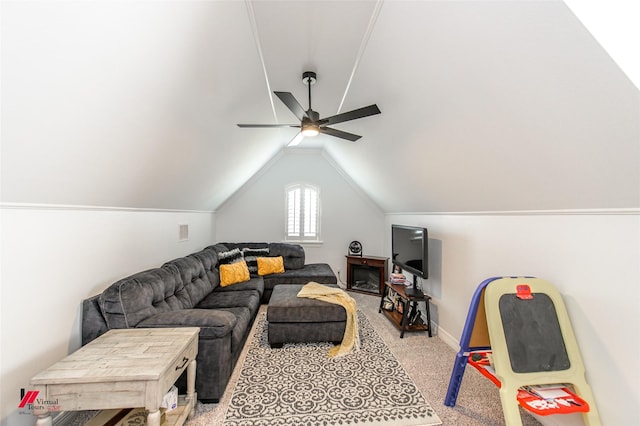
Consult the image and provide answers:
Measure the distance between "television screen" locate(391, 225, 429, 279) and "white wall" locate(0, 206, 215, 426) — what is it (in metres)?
3.29

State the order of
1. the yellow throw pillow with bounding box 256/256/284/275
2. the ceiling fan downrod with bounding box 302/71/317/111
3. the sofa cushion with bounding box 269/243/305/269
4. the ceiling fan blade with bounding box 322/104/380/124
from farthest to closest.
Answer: the sofa cushion with bounding box 269/243/305/269, the yellow throw pillow with bounding box 256/256/284/275, the ceiling fan downrod with bounding box 302/71/317/111, the ceiling fan blade with bounding box 322/104/380/124

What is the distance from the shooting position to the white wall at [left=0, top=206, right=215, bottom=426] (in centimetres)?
151

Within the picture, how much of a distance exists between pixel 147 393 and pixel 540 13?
2.65 metres

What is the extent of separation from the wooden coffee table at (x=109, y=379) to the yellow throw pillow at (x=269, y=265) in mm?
2985

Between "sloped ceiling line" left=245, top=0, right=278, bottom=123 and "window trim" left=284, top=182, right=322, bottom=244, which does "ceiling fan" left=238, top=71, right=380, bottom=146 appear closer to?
"sloped ceiling line" left=245, top=0, right=278, bottom=123

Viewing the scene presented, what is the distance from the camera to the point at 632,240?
1472mm

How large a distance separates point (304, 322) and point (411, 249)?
5.83 ft

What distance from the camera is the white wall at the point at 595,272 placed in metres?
1.47

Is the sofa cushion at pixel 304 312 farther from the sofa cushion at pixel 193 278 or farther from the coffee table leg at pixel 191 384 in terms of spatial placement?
the coffee table leg at pixel 191 384

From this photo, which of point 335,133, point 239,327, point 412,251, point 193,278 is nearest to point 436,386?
point 412,251

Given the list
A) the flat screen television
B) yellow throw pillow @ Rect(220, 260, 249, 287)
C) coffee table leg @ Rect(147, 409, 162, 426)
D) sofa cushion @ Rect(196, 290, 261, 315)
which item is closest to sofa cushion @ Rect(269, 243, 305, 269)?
yellow throw pillow @ Rect(220, 260, 249, 287)

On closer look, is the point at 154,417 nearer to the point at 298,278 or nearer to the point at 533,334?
the point at 533,334

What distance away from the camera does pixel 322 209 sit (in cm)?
581

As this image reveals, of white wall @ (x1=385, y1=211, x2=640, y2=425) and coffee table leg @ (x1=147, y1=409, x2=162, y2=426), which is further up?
white wall @ (x1=385, y1=211, x2=640, y2=425)
